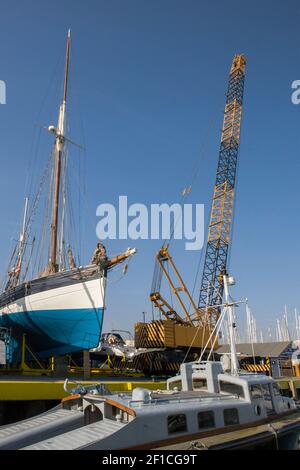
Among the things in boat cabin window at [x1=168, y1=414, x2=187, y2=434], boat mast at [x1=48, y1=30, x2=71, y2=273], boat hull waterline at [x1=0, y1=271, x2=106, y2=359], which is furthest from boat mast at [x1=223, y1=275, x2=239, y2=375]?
boat mast at [x1=48, y1=30, x2=71, y2=273]

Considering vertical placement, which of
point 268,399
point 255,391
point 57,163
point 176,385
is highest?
point 57,163

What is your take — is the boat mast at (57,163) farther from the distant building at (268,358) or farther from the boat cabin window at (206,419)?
the boat cabin window at (206,419)

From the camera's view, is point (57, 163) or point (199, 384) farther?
point (57, 163)

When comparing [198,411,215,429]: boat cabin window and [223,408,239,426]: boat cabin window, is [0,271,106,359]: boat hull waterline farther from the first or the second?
[198,411,215,429]: boat cabin window

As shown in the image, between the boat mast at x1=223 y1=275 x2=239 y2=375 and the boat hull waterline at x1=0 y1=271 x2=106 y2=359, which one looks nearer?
the boat mast at x1=223 y1=275 x2=239 y2=375

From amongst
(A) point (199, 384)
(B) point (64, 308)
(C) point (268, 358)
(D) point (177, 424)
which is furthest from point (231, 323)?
(C) point (268, 358)

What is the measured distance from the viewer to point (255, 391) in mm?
13648

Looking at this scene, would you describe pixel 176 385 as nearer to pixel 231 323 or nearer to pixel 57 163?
pixel 231 323

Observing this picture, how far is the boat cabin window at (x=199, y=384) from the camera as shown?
1465 centimetres

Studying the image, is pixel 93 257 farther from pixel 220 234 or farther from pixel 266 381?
pixel 220 234

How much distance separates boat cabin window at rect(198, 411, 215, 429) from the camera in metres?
11.4

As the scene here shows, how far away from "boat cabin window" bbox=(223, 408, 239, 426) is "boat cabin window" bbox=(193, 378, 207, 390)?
2215 mm

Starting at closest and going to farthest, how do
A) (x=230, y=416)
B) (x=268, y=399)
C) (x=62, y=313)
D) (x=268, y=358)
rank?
(x=230, y=416) → (x=268, y=399) → (x=62, y=313) → (x=268, y=358)

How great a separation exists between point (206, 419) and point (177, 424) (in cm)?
122
